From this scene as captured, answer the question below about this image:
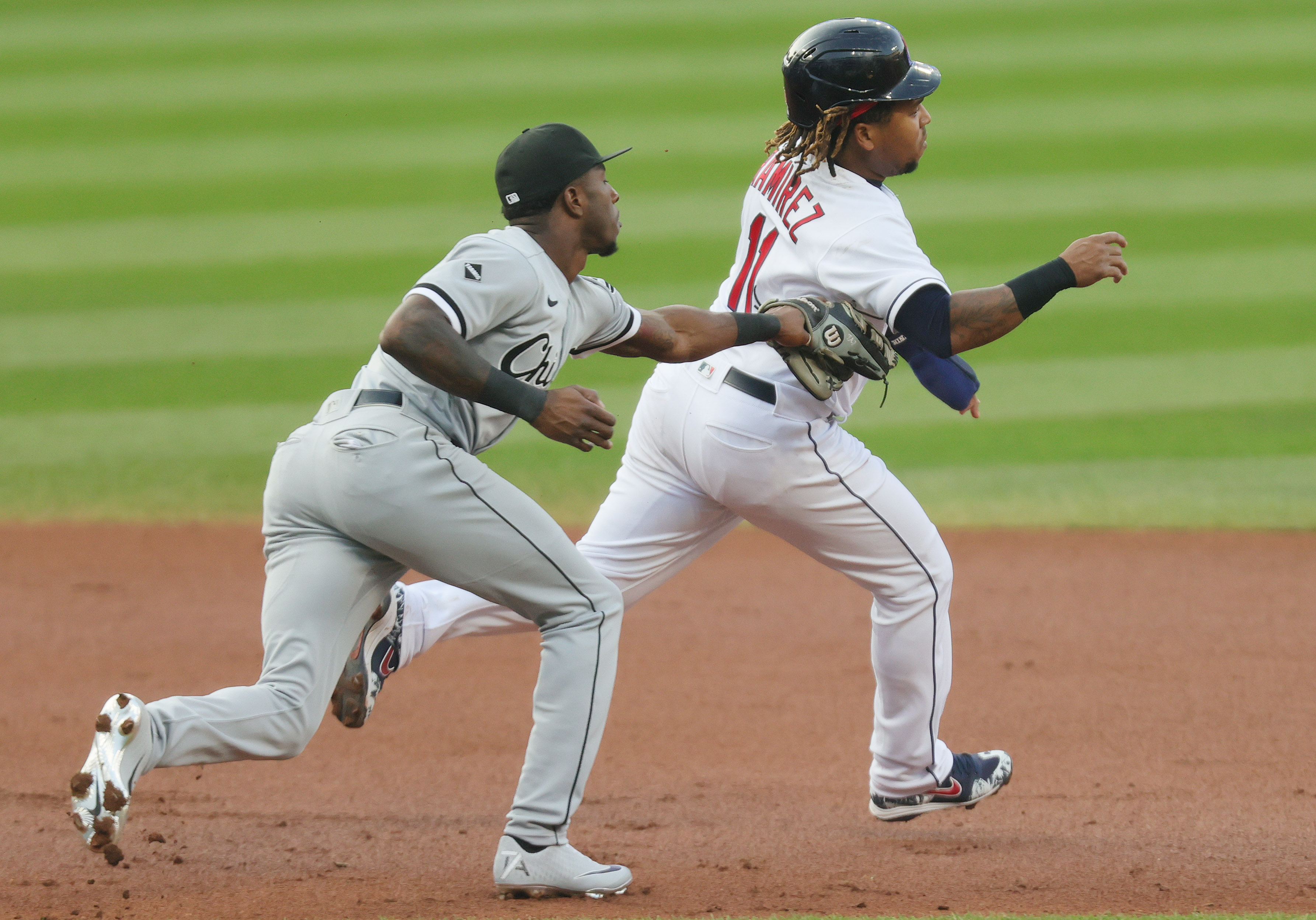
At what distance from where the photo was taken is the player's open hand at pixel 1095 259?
3.38 meters

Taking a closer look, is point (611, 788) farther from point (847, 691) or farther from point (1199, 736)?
point (1199, 736)

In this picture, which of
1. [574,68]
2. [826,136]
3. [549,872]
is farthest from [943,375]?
[574,68]

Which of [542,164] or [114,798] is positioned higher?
[542,164]

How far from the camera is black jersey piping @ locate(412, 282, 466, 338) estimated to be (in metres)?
2.87

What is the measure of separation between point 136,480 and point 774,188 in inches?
207

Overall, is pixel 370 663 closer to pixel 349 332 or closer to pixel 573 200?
pixel 573 200

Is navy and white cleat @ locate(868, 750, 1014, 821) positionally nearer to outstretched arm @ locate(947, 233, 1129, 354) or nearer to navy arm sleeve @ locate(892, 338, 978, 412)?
navy arm sleeve @ locate(892, 338, 978, 412)

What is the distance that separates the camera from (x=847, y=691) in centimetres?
500

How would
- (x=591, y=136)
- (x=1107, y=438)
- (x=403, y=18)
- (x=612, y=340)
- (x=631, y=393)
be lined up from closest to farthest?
(x=612, y=340), (x=1107, y=438), (x=631, y=393), (x=591, y=136), (x=403, y=18)

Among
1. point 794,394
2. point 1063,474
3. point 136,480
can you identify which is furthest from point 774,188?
point 136,480

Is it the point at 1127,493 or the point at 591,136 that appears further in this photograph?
the point at 591,136

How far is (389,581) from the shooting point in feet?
10.4

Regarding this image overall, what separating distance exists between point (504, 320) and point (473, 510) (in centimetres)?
42

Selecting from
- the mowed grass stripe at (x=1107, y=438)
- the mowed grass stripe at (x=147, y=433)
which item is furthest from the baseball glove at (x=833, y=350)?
the mowed grass stripe at (x=147, y=433)
